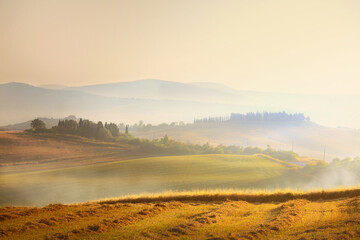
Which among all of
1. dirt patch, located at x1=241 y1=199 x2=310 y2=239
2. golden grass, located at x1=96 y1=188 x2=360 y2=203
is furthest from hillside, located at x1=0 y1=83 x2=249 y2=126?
dirt patch, located at x1=241 y1=199 x2=310 y2=239

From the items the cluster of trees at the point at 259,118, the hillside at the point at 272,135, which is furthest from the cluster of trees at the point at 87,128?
the cluster of trees at the point at 259,118

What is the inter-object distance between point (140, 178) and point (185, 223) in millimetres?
14875

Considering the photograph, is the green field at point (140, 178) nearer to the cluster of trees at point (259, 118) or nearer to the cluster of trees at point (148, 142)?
the cluster of trees at point (148, 142)

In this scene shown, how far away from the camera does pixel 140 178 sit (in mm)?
25516

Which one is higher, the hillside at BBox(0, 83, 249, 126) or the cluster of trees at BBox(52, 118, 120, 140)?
the hillside at BBox(0, 83, 249, 126)

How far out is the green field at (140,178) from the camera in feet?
75.4

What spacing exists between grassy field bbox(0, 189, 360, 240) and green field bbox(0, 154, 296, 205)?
812cm

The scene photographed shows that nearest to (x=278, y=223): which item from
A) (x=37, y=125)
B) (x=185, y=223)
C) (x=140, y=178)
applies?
(x=185, y=223)

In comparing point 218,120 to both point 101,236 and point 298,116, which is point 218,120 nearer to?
point 298,116

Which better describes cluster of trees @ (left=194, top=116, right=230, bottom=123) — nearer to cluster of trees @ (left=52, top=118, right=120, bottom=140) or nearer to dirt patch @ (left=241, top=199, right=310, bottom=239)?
cluster of trees @ (left=52, top=118, right=120, bottom=140)

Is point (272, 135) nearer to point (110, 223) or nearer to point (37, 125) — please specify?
point (37, 125)

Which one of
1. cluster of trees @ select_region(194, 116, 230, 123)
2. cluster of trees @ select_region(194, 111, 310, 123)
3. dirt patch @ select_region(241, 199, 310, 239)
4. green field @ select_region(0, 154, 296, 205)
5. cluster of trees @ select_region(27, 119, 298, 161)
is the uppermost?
cluster of trees @ select_region(194, 111, 310, 123)

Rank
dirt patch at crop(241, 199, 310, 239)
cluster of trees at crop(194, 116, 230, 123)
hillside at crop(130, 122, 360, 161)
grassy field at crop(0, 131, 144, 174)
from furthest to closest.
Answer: cluster of trees at crop(194, 116, 230, 123) < hillside at crop(130, 122, 360, 161) < grassy field at crop(0, 131, 144, 174) < dirt patch at crop(241, 199, 310, 239)

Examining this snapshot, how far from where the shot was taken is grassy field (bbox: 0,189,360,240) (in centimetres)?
953
